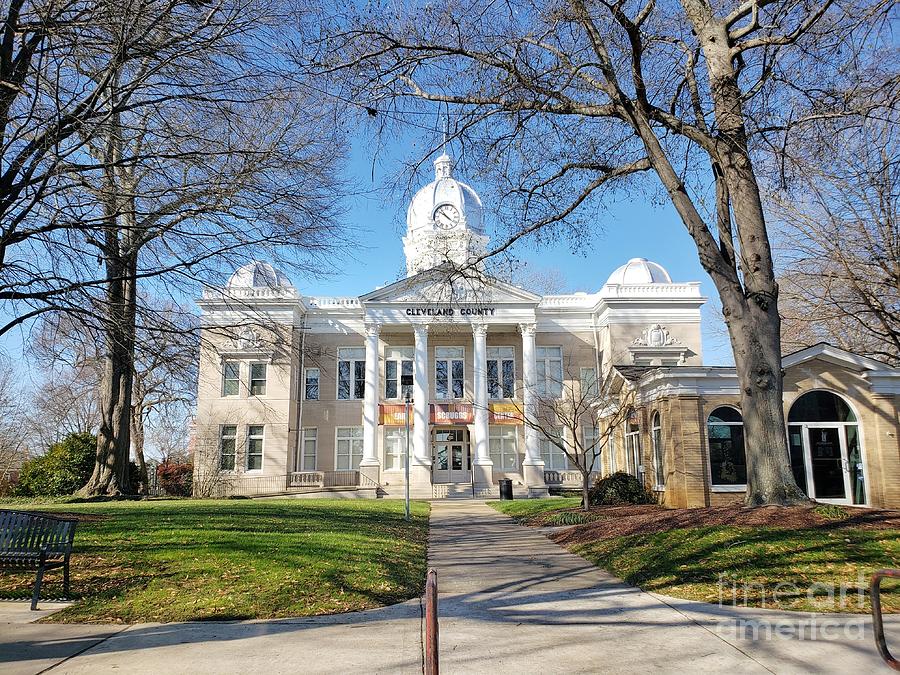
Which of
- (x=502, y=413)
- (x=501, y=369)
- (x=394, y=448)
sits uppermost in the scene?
(x=501, y=369)

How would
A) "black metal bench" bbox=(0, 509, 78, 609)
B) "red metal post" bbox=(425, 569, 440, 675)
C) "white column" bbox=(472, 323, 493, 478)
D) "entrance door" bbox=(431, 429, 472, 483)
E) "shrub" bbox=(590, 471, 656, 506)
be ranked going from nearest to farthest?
"red metal post" bbox=(425, 569, 440, 675) → "black metal bench" bbox=(0, 509, 78, 609) → "shrub" bbox=(590, 471, 656, 506) → "white column" bbox=(472, 323, 493, 478) → "entrance door" bbox=(431, 429, 472, 483)

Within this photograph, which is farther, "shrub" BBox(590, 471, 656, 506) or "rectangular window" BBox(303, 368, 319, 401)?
"rectangular window" BBox(303, 368, 319, 401)

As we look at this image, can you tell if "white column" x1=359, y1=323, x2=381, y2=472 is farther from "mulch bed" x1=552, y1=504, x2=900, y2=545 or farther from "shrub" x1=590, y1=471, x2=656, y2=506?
"mulch bed" x1=552, y1=504, x2=900, y2=545

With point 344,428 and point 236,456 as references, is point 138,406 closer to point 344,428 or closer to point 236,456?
point 236,456

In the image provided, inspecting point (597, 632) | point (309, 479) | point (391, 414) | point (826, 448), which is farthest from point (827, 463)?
point (309, 479)

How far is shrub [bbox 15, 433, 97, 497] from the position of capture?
80.4 feet

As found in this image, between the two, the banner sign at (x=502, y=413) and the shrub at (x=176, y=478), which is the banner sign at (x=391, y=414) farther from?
the shrub at (x=176, y=478)

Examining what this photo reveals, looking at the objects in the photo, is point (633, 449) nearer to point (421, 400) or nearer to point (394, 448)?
point (421, 400)

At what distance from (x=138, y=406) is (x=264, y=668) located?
38.5 m

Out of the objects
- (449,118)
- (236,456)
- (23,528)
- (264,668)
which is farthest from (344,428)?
(264,668)

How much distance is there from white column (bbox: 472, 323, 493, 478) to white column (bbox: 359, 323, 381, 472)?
211 inches

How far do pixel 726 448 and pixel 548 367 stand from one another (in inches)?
777

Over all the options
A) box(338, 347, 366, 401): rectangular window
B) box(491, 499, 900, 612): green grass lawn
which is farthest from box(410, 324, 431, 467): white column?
box(491, 499, 900, 612): green grass lawn

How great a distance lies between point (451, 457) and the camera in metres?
37.6
